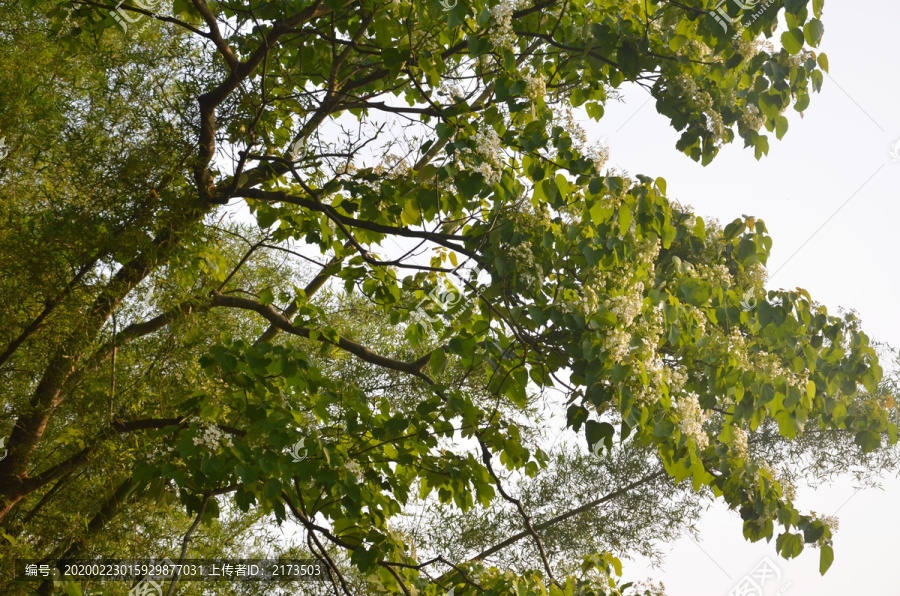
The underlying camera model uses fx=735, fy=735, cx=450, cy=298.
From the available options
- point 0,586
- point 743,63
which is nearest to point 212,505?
point 0,586

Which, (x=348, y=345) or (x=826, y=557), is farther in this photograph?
(x=348, y=345)

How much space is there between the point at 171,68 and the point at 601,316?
97.7 inches

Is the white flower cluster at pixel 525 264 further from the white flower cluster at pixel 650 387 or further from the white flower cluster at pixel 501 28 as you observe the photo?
the white flower cluster at pixel 501 28

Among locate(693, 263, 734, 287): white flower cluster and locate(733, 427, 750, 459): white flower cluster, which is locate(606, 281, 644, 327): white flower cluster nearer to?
locate(693, 263, 734, 287): white flower cluster

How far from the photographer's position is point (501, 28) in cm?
226

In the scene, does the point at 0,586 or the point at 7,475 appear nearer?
the point at 0,586

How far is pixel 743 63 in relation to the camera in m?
2.73

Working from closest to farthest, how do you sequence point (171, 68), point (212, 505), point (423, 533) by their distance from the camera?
1. point (212, 505)
2. point (171, 68)
3. point (423, 533)

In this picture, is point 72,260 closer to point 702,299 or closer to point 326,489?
point 326,489

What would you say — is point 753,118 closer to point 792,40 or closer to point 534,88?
point 792,40

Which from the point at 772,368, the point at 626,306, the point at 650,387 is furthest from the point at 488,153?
the point at 772,368

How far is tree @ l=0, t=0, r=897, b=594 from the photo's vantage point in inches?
92.4

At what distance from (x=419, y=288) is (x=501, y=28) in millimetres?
1063

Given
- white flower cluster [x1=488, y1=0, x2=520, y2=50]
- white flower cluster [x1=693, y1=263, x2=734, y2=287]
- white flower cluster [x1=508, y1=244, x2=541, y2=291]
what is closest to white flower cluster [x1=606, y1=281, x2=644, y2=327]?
white flower cluster [x1=508, y1=244, x2=541, y2=291]
